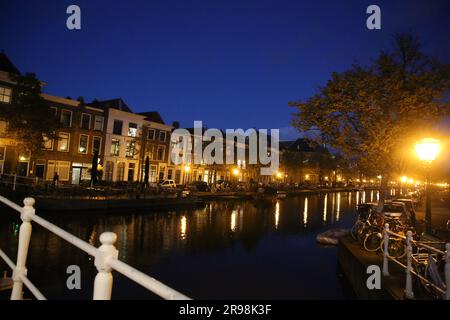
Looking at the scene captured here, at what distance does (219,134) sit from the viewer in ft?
189

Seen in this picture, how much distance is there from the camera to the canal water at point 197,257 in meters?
9.33

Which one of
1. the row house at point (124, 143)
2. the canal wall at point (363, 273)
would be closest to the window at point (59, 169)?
the row house at point (124, 143)

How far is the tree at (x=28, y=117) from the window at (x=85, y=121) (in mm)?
11745

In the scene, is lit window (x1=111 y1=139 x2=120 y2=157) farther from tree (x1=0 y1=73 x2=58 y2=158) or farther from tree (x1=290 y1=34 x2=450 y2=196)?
tree (x1=290 y1=34 x2=450 y2=196)

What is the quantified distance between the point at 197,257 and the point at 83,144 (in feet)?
102

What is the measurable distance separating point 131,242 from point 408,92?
45.6ft

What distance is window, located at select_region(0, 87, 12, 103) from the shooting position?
30.0 m

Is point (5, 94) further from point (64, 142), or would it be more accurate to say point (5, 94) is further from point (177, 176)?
point (177, 176)

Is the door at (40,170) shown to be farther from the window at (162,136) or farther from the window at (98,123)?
the window at (162,136)

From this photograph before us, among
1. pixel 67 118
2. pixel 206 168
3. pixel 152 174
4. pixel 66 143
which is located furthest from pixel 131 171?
pixel 206 168

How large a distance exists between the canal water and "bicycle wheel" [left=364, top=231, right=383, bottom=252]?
1.54m

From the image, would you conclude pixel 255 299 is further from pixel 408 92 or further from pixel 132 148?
pixel 132 148

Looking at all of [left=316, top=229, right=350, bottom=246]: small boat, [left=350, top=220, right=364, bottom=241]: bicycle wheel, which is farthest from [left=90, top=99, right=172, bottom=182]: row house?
[left=350, top=220, right=364, bottom=241]: bicycle wheel
